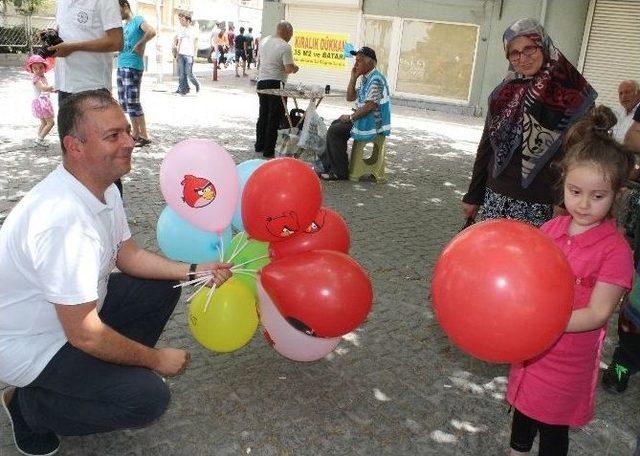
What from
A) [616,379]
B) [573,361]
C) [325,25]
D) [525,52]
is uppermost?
[325,25]

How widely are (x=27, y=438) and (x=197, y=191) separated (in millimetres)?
1324

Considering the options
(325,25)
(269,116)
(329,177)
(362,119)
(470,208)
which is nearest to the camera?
(470,208)

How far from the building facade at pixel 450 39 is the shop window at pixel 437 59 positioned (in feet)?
0.09

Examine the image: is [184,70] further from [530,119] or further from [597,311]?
[597,311]

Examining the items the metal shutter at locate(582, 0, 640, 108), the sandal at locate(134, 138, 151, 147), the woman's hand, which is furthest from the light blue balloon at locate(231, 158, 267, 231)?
the metal shutter at locate(582, 0, 640, 108)

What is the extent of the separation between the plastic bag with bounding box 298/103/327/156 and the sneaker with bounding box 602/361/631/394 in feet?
16.4

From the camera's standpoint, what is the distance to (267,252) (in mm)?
3086

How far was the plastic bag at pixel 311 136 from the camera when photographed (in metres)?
7.61

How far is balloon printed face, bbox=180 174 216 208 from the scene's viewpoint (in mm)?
2938

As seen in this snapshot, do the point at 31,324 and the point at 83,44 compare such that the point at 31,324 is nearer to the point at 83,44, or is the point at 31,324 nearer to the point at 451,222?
the point at 83,44

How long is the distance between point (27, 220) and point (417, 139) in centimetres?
1000

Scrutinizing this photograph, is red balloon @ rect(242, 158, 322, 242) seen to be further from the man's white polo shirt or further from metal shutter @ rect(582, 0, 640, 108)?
metal shutter @ rect(582, 0, 640, 108)

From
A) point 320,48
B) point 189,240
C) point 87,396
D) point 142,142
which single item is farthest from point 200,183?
point 320,48

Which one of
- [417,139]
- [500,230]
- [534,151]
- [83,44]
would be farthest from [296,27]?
[500,230]
